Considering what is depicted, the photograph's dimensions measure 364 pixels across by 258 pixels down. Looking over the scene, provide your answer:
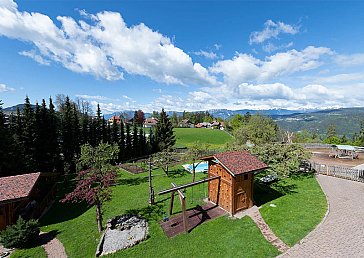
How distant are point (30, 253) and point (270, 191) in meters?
19.3

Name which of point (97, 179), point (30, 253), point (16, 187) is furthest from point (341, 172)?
point (16, 187)

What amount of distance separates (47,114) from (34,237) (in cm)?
2208

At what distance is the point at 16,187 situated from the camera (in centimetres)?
1512

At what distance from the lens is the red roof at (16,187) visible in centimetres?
1419

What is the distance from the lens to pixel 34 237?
13.6m

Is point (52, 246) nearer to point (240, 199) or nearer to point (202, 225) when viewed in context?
point (202, 225)

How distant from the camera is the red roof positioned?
1419cm

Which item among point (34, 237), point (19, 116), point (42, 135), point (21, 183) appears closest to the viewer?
point (34, 237)

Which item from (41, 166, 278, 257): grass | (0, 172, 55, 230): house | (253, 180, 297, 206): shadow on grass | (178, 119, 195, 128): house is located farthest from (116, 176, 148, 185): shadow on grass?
(178, 119, 195, 128): house

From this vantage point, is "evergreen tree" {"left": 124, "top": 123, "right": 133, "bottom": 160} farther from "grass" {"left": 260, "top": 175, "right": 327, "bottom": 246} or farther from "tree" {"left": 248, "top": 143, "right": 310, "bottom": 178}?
"grass" {"left": 260, "top": 175, "right": 327, "bottom": 246}

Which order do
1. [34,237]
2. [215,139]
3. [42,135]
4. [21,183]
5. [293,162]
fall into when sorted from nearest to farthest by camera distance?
[34,237] → [21,183] → [293,162] → [42,135] → [215,139]

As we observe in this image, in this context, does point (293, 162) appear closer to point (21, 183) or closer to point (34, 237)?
point (34, 237)

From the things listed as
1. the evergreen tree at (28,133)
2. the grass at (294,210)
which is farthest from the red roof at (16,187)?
the grass at (294,210)

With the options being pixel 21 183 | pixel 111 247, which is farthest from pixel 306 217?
pixel 21 183
